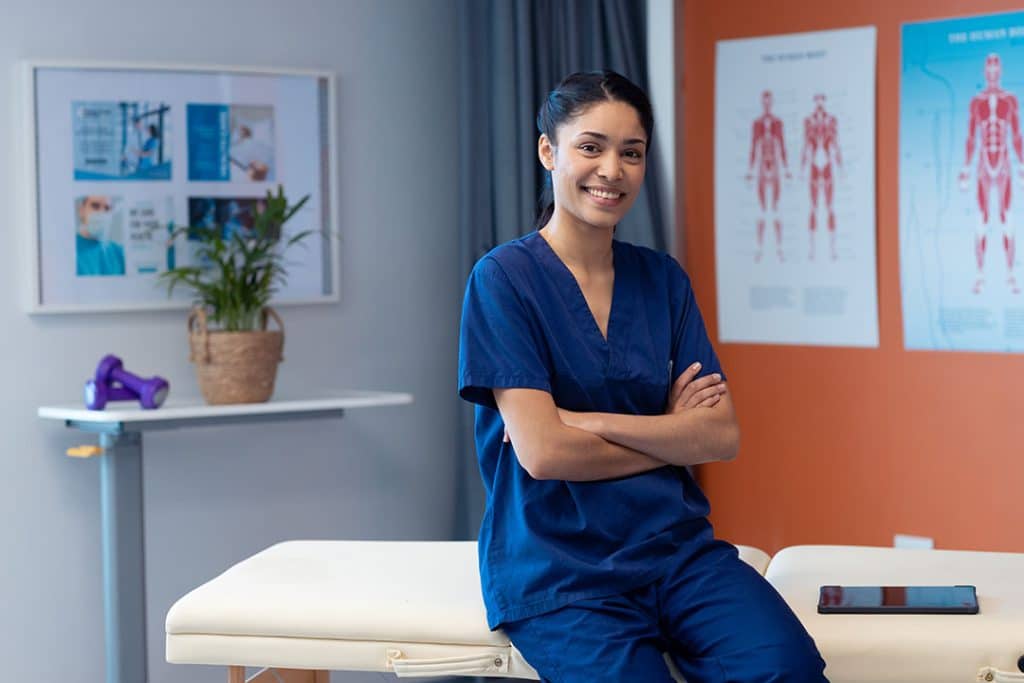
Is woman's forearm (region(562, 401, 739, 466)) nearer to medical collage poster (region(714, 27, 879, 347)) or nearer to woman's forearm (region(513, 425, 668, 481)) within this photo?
woman's forearm (region(513, 425, 668, 481))

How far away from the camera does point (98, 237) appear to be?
9.91 ft

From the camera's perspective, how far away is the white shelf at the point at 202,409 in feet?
8.98

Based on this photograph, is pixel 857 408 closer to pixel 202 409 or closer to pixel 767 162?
pixel 767 162

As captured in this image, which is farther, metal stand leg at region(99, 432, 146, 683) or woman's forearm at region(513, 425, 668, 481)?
metal stand leg at region(99, 432, 146, 683)

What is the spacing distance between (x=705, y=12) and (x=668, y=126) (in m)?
0.30

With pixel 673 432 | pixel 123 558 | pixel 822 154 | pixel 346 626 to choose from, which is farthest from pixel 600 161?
pixel 123 558

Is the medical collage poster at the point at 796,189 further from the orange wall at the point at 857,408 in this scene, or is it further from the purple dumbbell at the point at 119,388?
the purple dumbbell at the point at 119,388

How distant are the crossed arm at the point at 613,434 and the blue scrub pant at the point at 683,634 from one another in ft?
0.52

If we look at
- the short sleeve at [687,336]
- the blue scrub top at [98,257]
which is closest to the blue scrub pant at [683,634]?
the short sleeve at [687,336]

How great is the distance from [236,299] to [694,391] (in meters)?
1.36

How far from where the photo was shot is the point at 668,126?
3299 millimetres

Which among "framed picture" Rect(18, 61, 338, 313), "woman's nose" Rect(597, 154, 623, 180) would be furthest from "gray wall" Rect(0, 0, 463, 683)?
"woman's nose" Rect(597, 154, 623, 180)

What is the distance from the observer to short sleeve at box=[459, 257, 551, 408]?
1.82m

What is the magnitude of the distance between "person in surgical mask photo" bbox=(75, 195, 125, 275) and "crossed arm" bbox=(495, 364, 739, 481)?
4.93ft
